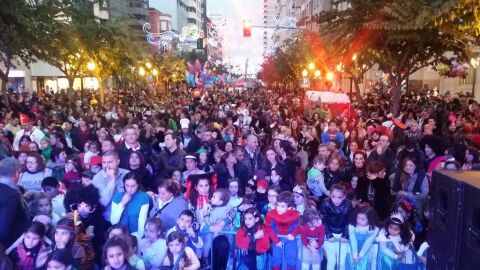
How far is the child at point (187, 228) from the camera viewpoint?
5266 mm

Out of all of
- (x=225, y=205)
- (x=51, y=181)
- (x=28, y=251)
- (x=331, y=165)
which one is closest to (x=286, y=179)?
(x=331, y=165)

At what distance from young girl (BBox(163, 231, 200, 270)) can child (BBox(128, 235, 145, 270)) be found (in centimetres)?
33

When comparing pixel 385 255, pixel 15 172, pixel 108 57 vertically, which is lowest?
pixel 385 255

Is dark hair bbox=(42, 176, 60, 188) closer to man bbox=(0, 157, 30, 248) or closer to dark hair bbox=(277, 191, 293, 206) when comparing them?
man bbox=(0, 157, 30, 248)

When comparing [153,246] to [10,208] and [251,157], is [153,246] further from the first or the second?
[251,157]

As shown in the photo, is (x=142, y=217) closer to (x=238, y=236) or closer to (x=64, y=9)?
(x=238, y=236)

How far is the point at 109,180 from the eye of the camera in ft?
18.9

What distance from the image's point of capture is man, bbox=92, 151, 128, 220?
5633 mm

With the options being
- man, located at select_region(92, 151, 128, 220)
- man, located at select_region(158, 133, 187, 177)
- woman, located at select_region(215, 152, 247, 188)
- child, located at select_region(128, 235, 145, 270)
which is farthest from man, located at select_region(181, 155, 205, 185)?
child, located at select_region(128, 235, 145, 270)

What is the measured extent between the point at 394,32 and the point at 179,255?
35.1 ft

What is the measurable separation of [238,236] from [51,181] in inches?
106

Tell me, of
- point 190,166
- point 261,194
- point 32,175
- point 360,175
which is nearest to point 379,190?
point 360,175

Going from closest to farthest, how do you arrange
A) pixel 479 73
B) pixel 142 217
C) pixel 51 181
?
pixel 142 217, pixel 51 181, pixel 479 73

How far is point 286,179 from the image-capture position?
25.0 feet
